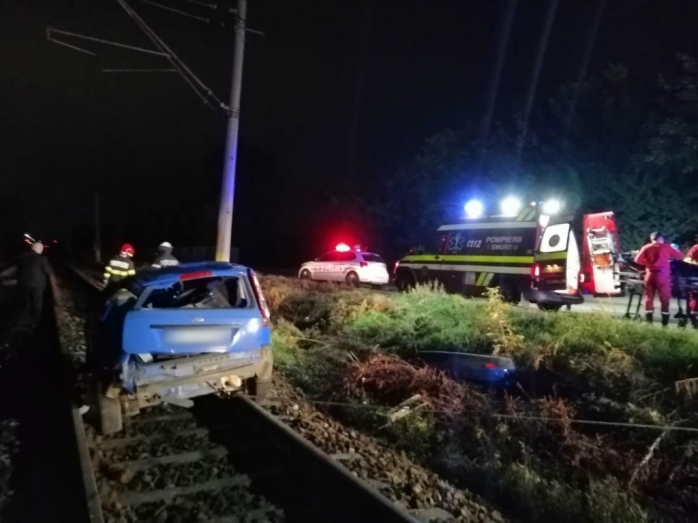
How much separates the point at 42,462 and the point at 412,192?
25163 millimetres

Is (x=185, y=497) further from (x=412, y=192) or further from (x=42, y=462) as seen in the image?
(x=412, y=192)

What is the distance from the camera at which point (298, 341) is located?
1195 cm

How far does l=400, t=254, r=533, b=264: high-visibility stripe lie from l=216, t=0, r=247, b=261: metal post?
6216 millimetres

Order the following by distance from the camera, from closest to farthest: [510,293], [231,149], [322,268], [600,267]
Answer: [231,149], [600,267], [510,293], [322,268]

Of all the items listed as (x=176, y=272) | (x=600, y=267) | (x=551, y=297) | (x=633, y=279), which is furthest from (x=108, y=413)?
(x=600, y=267)

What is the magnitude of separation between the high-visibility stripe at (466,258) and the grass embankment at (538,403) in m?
3.55

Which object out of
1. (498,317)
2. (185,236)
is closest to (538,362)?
(498,317)

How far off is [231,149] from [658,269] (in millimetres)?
8151

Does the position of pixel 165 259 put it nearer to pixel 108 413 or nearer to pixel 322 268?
pixel 108 413

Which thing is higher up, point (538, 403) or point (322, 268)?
point (322, 268)

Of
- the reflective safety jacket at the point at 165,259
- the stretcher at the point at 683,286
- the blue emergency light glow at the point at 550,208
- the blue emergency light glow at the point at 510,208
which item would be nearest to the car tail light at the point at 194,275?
the reflective safety jacket at the point at 165,259

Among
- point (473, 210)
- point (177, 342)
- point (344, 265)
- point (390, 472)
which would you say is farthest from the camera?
point (344, 265)

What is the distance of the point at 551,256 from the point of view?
14.0 metres

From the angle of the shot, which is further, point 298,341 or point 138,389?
point 298,341
